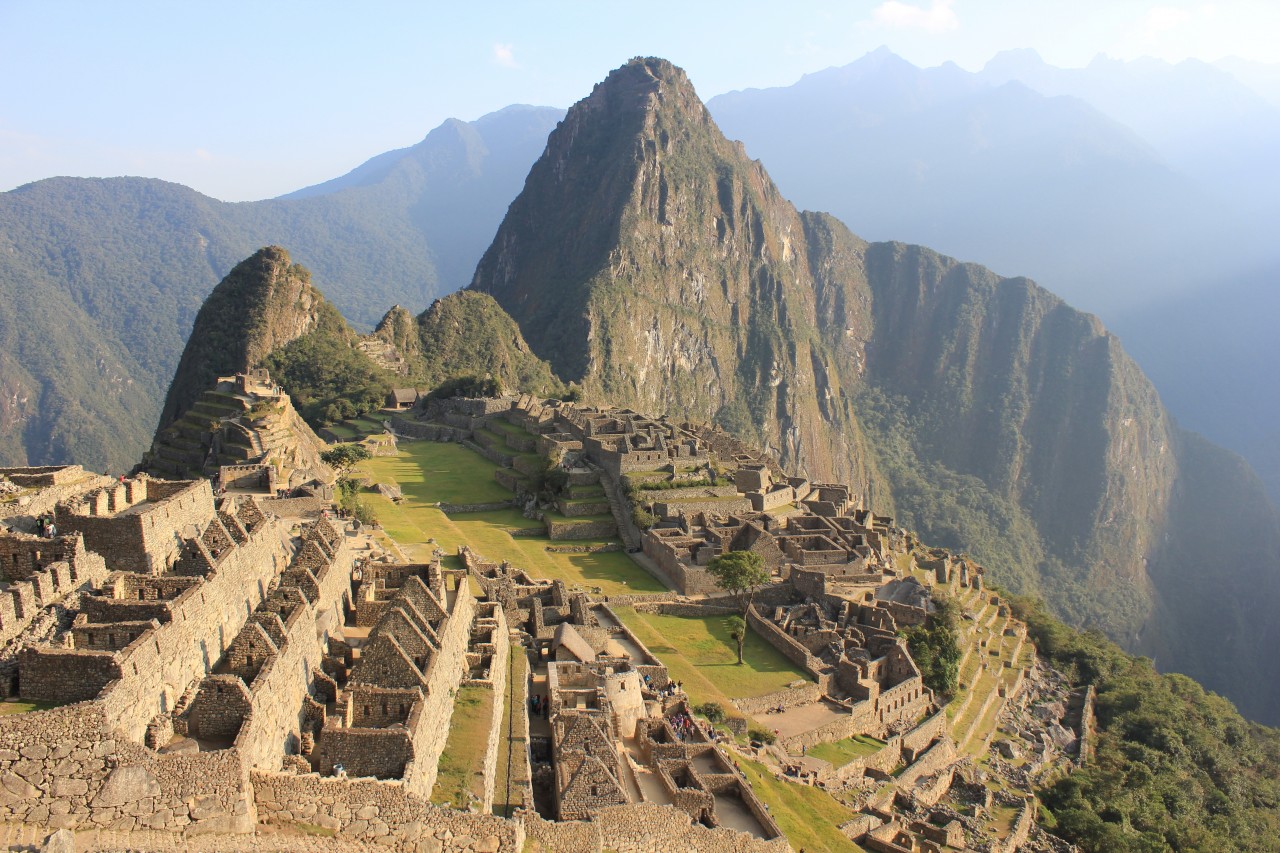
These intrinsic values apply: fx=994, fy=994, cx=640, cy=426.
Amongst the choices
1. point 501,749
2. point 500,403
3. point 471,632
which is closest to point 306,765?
point 501,749

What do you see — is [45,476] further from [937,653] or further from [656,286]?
[656,286]

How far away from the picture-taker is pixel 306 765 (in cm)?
1349

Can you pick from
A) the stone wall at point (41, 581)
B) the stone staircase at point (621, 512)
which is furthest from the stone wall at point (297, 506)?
the stone staircase at point (621, 512)

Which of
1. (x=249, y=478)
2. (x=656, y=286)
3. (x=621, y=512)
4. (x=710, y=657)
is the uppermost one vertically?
(x=656, y=286)

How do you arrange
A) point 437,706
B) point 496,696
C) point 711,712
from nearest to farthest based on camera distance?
point 437,706, point 496,696, point 711,712

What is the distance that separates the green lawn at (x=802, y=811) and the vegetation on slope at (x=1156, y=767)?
1272 centimetres

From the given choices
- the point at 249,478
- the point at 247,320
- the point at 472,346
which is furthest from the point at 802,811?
the point at 472,346

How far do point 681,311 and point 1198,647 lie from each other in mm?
98630

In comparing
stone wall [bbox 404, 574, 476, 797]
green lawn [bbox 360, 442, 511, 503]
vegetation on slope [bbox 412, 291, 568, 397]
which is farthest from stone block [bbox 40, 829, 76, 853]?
vegetation on slope [bbox 412, 291, 568, 397]

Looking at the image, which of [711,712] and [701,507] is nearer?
[711,712]

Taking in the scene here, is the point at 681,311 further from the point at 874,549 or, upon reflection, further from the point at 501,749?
the point at 501,749

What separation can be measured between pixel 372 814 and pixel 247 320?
3462 inches

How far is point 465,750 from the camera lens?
54.6 ft

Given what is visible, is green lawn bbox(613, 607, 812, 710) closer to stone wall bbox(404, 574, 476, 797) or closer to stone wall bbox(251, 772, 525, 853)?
stone wall bbox(404, 574, 476, 797)
